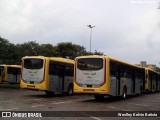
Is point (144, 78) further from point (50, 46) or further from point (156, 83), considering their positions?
point (50, 46)

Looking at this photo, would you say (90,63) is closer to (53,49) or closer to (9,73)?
(9,73)

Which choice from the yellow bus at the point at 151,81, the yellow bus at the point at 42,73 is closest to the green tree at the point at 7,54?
the yellow bus at the point at 151,81

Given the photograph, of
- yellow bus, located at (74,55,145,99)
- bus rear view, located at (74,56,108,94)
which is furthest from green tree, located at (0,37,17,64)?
bus rear view, located at (74,56,108,94)

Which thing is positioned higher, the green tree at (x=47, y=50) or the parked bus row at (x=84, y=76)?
the green tree at (x=47, y=50)

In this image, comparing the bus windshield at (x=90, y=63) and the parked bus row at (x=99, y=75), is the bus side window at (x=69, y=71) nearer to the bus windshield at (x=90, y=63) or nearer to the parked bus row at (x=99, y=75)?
the parked bus row at (x=99, y=75)

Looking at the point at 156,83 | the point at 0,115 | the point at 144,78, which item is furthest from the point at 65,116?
the point at 156,83

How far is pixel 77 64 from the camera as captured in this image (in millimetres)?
23172

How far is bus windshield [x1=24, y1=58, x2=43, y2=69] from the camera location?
2598cm

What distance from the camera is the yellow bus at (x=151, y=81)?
126 feet

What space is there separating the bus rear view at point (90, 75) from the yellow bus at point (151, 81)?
16.7 m

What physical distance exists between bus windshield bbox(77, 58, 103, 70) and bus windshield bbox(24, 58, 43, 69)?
398 centimetres

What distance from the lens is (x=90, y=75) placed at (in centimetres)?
2244

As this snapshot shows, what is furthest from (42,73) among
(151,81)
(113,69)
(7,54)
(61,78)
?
(7,54)

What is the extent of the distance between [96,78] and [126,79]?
538 centimetres
